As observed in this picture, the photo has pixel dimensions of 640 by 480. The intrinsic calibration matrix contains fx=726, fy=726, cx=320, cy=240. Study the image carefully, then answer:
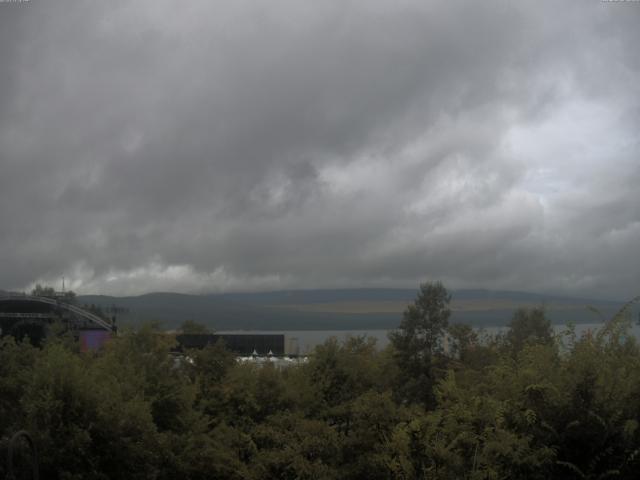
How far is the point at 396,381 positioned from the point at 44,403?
20364 millimetres

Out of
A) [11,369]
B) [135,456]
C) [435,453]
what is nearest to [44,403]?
[135,456]

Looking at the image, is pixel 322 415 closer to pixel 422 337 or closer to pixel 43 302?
pixel 422 337

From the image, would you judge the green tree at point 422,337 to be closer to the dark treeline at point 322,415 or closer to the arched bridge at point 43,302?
the dark treeline at point 322,415

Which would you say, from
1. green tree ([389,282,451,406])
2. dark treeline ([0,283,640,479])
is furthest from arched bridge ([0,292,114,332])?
dark treeline ([0,283,640,479])

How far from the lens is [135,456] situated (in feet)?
50.7

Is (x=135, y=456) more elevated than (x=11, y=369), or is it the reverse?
(x=11, y=369)

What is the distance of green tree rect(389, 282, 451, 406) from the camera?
120ft

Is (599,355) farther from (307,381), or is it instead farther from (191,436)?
(307,381)

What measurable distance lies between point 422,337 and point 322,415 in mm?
20077

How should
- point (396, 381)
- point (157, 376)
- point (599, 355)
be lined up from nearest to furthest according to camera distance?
point (599, 355) → point (157, 376) → point (396, 381)

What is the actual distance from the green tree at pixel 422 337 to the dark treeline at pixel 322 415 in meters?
10.7

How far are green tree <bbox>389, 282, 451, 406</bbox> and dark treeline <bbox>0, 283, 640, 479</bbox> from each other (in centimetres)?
1069

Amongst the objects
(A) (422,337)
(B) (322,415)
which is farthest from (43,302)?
(B) (322,415)

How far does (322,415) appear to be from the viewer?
22.0 meters
